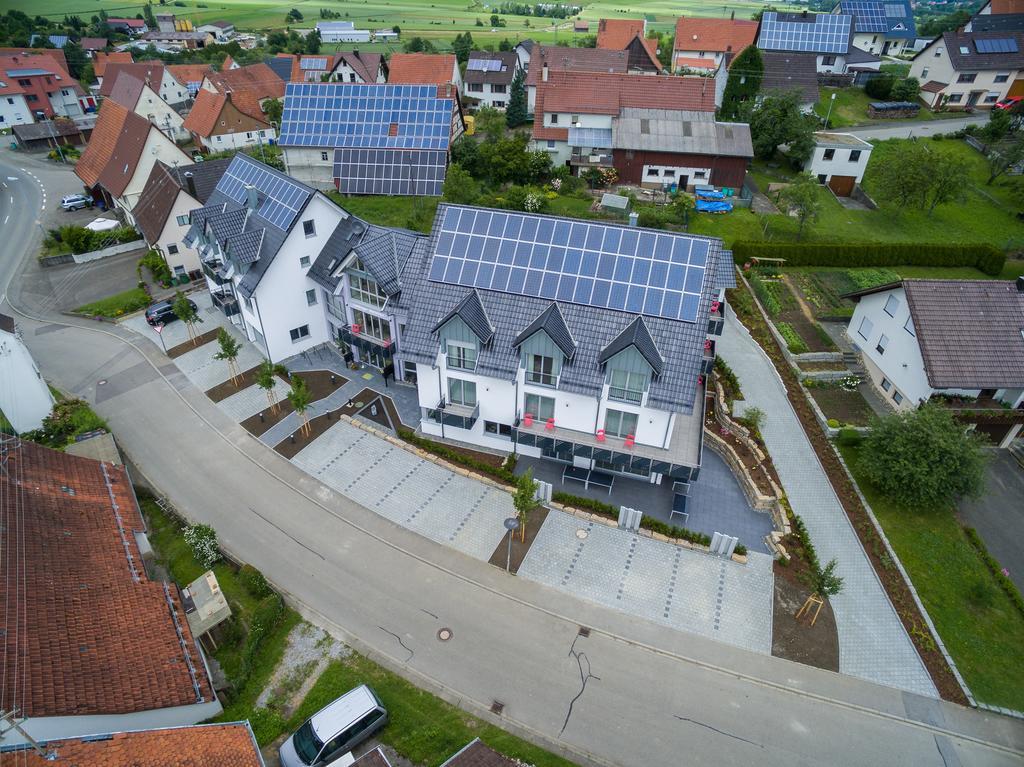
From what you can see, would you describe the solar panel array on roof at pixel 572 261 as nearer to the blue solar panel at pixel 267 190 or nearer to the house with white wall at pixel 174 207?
the blue solar panel at pixel 267 190

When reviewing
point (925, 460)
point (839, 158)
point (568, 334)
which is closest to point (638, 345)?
point (568, 334)

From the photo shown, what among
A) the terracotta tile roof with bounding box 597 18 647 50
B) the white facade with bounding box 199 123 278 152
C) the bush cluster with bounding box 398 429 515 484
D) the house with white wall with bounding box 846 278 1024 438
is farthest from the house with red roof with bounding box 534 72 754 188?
the bush cluster with bounding box 398 429 515 484

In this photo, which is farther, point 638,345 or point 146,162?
point 146,162

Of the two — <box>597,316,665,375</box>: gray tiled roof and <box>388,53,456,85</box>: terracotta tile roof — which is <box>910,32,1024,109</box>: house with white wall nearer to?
<box>388,53,456,85</box>: terracotta tile roof

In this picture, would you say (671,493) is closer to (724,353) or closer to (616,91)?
(724,353)

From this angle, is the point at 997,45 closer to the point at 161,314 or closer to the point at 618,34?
the point at 618,34
